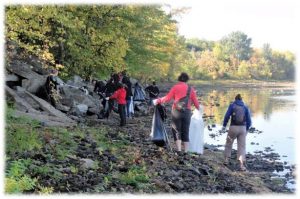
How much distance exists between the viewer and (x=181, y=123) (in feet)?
33.3

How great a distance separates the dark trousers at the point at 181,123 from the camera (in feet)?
33.1

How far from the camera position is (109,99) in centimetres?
1580

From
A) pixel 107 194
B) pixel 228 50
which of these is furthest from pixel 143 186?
pixel 228 50

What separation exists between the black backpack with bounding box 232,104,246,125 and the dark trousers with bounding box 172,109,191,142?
163cm

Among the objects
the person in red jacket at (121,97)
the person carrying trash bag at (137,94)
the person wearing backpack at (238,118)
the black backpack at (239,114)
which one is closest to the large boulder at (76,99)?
the person in red jacket at (121,97)

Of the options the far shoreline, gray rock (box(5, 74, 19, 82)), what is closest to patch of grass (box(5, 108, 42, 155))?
gray rock (box(5, 74, 19, 82))

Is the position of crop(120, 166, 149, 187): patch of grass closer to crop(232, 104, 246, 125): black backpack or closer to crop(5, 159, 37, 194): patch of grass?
crop(5, 159, 37, 194): patch of grass

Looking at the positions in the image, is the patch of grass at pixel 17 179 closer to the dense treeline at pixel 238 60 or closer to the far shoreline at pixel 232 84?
the far shoreline at pixel 232 84

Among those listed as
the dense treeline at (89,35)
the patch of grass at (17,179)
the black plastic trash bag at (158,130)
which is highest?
the dense treeline at (89,35)

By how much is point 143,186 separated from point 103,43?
542 inches

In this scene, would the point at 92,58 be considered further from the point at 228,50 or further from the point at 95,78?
the point at 228,50

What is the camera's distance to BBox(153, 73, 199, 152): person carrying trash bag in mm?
9953

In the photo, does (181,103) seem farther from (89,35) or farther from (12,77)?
(89,35)

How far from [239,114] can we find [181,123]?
1854 mm
